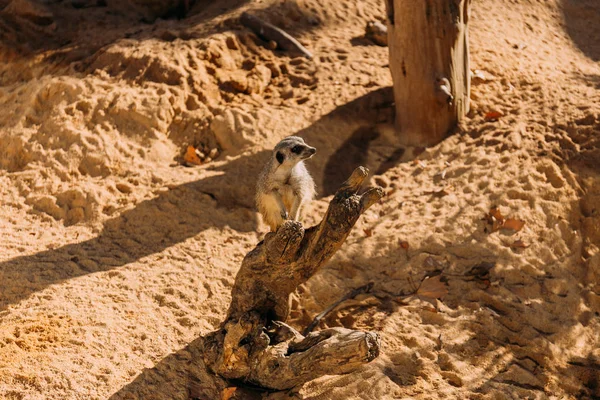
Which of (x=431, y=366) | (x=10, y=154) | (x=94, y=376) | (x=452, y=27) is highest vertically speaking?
(x=452, y=27)

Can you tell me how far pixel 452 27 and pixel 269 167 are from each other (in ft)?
7.51

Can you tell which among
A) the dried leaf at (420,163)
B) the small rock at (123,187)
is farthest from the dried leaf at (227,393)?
the dried leaf at (420,163)

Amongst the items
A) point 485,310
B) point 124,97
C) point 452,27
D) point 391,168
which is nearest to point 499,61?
point 452,27

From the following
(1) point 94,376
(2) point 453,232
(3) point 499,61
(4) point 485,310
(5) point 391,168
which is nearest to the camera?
(1) point 94,376

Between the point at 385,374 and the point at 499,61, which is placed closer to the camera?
the point at 385,374

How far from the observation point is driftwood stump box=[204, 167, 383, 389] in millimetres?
3750

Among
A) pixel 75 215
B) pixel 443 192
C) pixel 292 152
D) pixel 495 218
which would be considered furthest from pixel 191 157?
pixel 495 218

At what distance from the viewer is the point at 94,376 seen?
3.97 metres

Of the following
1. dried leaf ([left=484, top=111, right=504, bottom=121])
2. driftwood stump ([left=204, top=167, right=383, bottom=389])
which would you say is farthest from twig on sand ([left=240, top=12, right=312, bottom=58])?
driftwood stump ([left=204, top=167, right=383, bottom=389])

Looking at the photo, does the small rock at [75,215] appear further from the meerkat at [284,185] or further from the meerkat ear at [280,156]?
the meerkat ear at [280,156]

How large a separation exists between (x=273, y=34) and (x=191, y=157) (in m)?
1.75

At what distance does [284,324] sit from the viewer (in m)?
4.11

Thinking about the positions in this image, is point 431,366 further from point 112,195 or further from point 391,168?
point 112,195

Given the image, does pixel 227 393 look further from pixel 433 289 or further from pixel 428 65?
pixel 428 65
